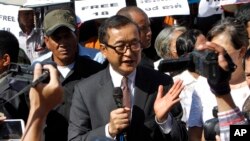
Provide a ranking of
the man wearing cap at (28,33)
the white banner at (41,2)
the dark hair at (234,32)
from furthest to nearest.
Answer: the man wearing cap at (28,33), the white banner at (41,2), the dark hair at (234,32)

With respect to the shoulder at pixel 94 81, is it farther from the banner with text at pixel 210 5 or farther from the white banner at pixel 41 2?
the white banner at pixel 41 2

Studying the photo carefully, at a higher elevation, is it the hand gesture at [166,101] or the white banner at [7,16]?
the white banner at [7,16]

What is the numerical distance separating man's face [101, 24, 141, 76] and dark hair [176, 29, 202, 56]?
0.94 m

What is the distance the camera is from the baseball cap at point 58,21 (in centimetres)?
496

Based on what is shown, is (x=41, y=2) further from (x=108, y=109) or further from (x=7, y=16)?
(x=108, y=109)

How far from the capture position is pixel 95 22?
6930 mm

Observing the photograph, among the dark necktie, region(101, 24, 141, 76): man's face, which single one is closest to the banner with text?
region(101, 24, 141, 76): man's face

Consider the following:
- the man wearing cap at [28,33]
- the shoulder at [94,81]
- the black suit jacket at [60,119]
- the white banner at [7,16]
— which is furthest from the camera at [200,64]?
the man wearing cap at [28,33]

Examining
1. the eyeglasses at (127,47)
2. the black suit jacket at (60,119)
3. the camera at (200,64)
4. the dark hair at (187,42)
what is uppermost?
the camera at (200,64)

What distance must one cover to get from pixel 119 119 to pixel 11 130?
59 cm

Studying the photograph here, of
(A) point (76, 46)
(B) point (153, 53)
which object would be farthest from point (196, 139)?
(B) point (153, 53)

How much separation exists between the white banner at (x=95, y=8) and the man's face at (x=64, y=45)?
4.70 feet

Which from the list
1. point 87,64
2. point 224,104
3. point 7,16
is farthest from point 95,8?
point 224,104

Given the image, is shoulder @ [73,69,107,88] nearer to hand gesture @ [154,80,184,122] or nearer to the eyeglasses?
the eyeglasses
